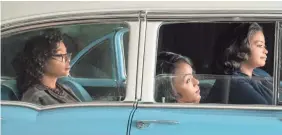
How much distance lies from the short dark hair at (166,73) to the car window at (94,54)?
0.19 meters

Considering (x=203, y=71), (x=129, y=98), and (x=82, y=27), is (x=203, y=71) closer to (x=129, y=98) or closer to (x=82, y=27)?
(x=129, y=98)

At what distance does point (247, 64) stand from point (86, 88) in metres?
0.92

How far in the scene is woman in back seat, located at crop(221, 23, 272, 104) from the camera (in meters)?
2.97

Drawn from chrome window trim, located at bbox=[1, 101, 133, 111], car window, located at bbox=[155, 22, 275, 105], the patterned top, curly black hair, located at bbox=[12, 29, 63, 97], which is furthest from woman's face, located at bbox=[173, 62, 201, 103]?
curly black hair, located at bbox=[12, 29, 63, 97]

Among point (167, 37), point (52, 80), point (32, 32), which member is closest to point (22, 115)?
point (52, 80)

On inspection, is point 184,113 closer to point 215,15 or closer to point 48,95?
point 215,15

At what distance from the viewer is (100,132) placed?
2883 mm

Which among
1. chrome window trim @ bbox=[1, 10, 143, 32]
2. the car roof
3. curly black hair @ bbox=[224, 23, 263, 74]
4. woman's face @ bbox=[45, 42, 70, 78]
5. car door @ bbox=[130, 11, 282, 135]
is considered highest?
the car roof

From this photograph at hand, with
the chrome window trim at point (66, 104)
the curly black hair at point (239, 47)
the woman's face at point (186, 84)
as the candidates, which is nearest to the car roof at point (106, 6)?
the curly black hair at point (239, 47)

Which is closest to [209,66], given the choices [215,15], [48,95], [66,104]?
[215,15]

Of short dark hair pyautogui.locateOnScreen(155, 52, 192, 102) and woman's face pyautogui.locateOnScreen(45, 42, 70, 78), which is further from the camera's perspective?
woman's face pyautogui.locateOnScreen(45, 42, 70, 78)

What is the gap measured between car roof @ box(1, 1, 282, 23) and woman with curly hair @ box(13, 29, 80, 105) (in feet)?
0.51

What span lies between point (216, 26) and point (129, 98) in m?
0.62

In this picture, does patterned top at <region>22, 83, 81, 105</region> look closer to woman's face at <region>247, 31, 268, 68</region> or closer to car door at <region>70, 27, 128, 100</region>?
car door at <region>70, 27, 128, 100</region>
